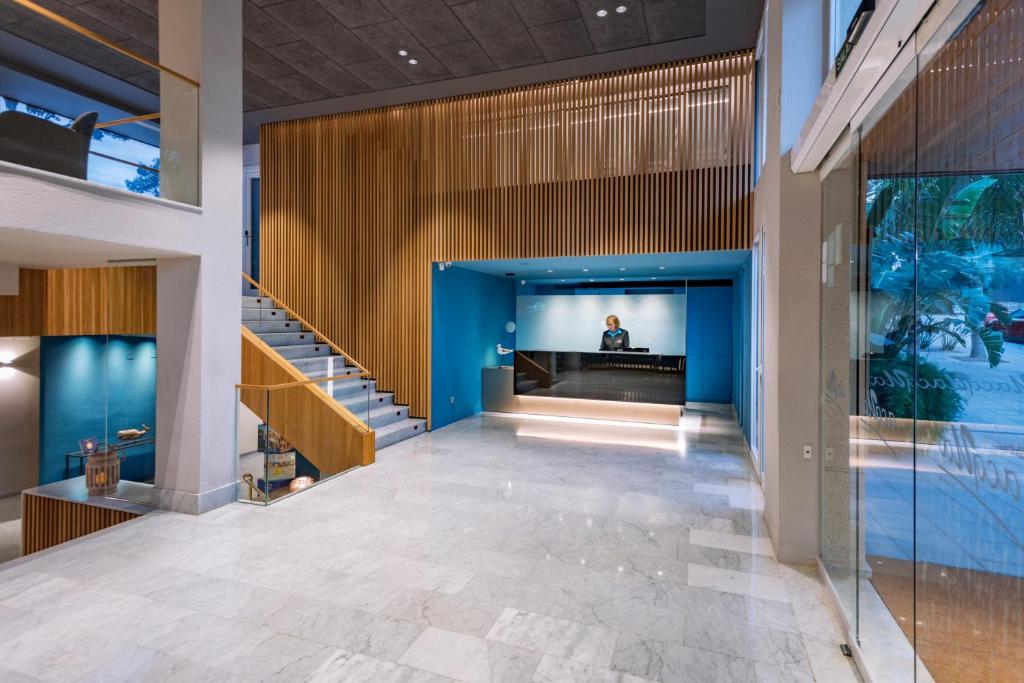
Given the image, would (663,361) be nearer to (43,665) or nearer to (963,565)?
(963,565)

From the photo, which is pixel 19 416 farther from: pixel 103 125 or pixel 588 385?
pixel 588 385

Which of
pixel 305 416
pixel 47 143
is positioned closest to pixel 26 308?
pixel 47 143

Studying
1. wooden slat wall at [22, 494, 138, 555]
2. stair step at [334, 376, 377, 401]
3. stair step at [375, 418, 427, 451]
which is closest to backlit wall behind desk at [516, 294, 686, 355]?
stair step at [375, 418, 427, 451]

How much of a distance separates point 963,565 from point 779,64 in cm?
360

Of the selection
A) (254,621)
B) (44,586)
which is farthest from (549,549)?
(44,586)

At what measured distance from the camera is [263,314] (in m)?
8.25

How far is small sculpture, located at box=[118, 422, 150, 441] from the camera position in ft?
17.8

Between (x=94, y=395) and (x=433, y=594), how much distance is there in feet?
17.2

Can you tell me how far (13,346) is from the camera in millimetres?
6305

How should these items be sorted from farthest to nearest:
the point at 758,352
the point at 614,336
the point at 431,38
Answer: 1. the point at 614,336
2. the point at 431,38
3. the point at 758,352

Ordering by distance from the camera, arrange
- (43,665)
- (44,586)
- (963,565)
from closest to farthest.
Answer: (963,565) < (43,665) < (44,586)

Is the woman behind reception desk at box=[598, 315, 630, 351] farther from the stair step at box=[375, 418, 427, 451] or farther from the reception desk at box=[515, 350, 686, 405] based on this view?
the stair step at box=[375, 418, 427, 451]

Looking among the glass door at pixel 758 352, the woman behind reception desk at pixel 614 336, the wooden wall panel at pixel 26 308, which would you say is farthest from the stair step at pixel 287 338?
the glass door at pixel 758 352

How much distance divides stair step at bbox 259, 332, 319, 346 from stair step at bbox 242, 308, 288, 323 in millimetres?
359
